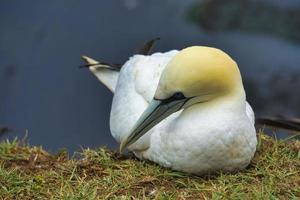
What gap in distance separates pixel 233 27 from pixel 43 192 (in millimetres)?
3296

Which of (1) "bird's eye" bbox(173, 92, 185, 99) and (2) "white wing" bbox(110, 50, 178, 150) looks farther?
(2) "white wing" bbox(110, 50, 178, 150)

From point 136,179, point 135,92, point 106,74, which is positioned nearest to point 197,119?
point 136,179

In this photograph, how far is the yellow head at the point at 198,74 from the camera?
148 inches

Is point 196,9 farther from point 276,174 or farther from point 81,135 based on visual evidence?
point 276,174

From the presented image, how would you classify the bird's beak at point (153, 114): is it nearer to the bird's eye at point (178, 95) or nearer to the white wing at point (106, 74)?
the bird's eye at point (178, 95)

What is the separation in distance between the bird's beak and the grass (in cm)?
26

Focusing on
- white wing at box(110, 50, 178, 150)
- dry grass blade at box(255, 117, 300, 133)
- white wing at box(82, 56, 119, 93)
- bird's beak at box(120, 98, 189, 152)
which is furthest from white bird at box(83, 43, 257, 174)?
white wing at box(82, 56, 119, 93)

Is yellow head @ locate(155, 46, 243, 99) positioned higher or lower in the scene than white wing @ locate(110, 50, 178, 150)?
higher

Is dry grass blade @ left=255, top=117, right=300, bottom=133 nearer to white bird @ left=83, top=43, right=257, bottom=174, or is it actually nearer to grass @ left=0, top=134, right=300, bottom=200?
grass @ left=0, top=134, right=300, bottom=200

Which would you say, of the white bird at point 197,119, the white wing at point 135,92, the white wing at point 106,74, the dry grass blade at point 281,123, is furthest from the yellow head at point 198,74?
the white wing at point 106,74

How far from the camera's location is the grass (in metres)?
3.90

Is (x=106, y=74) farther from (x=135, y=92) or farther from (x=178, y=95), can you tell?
(x=178, y=95)

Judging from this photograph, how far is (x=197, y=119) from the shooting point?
3961 millimetres

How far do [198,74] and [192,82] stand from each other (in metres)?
0.05
